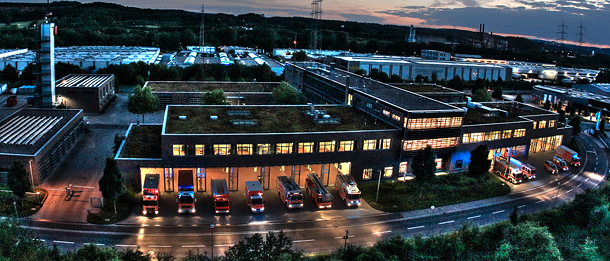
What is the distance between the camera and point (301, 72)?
3017 inches

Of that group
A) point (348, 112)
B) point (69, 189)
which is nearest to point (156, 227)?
point (69, 189)

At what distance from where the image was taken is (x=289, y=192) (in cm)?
3759

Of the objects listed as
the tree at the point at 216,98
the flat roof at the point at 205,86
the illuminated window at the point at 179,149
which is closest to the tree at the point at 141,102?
the tree at the point at 216,98

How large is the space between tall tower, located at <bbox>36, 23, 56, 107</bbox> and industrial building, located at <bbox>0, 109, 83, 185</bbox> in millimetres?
7623

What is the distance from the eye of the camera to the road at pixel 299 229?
1227 inches

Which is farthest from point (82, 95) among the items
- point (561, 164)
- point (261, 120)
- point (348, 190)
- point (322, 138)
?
point (561, 164)

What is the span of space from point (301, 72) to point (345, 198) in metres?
40.7

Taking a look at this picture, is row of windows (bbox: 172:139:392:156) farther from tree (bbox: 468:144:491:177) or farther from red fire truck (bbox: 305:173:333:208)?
tree (bbox: 468:144:491:177)

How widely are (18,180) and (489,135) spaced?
47861 millimetres

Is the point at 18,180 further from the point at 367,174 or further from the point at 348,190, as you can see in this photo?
the point at 367,174

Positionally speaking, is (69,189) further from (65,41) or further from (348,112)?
(65,41)

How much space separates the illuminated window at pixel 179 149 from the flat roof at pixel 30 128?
43.3ft

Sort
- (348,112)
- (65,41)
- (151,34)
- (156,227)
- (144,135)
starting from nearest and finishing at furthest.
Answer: (156,227)
(144,135)
(348,112)
(65,41)
(151,34)

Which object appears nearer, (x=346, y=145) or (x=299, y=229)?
(x=299, y=229)
